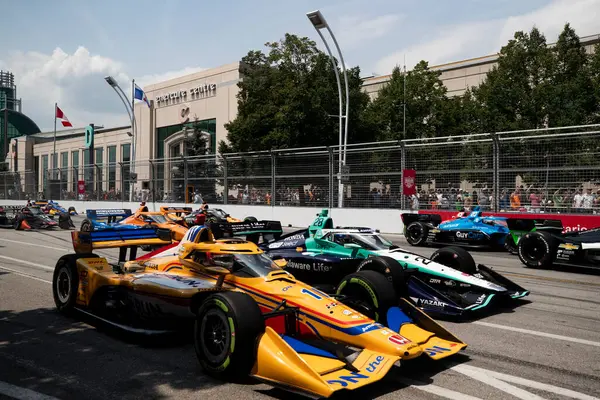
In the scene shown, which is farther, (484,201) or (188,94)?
(188,94)

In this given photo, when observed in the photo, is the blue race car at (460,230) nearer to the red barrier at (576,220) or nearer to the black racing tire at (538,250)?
the red barrier at (576,220)

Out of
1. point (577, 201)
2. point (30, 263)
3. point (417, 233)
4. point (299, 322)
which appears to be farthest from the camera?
point (417, 233)

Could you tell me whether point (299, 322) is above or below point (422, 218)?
below

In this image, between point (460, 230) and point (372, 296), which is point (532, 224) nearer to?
point (460, 230)

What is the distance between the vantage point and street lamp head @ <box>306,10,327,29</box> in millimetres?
23734

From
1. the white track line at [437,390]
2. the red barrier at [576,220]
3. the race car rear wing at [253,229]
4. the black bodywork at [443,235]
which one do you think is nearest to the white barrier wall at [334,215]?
the black bodywork at [443,235]

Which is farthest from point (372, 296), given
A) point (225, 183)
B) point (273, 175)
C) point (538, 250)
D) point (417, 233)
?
point (225, 183)

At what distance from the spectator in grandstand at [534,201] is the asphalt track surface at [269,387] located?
9078 millimetres

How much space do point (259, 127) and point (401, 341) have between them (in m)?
29.4

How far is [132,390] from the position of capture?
4.45 metres

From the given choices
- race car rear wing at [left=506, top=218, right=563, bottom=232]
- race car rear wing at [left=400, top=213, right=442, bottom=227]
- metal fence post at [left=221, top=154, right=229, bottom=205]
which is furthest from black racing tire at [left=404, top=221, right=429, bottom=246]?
metal fence post at [left=221, top=154, right=229, bottom=205]

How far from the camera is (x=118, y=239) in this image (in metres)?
8.10

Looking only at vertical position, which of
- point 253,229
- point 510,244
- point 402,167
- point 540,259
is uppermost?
point 402,167

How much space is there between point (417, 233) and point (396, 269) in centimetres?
961
